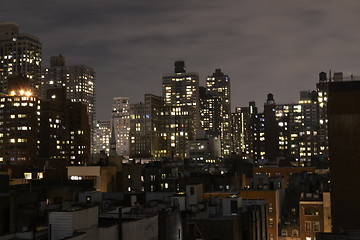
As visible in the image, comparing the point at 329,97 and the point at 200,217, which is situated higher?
the point at 329,97

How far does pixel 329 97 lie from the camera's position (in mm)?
62594

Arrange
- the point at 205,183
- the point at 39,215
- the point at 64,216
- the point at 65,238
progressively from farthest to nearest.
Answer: the point at 205,183 → the point at 39,215 → the point at 64,216 → the point at 65,238

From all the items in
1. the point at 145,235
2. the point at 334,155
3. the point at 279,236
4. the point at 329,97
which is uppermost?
the point at 329,97

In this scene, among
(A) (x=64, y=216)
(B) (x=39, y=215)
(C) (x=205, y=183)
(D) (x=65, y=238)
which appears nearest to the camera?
(D) (x=65, y=238)

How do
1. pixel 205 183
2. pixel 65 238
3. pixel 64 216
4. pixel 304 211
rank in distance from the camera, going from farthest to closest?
pixel 205 183
pixel 304 211
pixel 64 216
pixel 65 238

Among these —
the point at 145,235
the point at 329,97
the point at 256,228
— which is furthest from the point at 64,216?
the point at 329,97

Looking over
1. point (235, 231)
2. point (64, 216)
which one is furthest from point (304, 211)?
point (64, 216)

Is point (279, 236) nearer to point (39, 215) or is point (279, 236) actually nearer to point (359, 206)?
point (359, 206)

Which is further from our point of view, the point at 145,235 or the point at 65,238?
the point at 145,235

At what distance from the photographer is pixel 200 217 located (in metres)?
56.0

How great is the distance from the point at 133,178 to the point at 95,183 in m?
13.3

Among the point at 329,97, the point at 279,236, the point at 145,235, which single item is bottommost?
the point at 279,236

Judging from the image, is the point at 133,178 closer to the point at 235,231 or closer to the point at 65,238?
the point at 235,231

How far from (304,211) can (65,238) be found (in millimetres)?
63741
